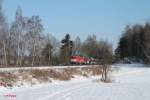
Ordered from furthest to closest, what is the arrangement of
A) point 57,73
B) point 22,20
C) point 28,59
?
point 28,59, point 22,20, point 57,73

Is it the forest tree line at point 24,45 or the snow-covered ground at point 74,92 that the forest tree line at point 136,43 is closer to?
the forest tree line at point 24,45

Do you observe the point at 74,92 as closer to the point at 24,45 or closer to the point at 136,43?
the point at 24,45

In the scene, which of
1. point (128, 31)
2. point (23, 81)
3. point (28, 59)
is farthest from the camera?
point (128, 31)

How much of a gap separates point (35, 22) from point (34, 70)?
43435 mm

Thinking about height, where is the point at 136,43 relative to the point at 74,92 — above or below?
above

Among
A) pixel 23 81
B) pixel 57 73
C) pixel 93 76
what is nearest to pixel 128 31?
pixel 93 76

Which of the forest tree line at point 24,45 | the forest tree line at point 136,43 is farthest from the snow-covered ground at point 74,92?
the forest tree line at point 136,43

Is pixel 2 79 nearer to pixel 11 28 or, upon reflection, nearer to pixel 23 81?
pixel 23 81

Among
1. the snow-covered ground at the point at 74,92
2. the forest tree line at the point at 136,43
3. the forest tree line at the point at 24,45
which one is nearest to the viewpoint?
the snow-covered ground at the point at 74,92

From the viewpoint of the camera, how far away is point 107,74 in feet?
148

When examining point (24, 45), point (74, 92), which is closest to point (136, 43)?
point (24, 45)

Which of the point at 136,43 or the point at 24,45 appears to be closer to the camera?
the point at 24,45

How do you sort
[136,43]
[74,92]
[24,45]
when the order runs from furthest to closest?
[136,43], [24,45], [74,92]

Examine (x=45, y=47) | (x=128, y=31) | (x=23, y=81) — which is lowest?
(x=23, y=81)
